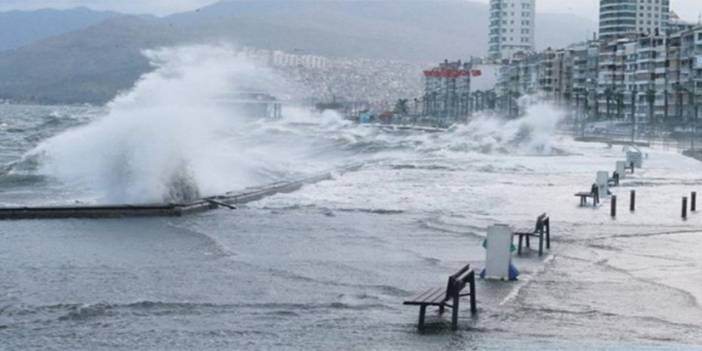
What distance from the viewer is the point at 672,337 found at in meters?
12.6

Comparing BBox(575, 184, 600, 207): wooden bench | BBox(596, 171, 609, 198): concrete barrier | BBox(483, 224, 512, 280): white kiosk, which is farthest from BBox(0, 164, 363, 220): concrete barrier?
BBox(596, 171, 609, 198): concrete barrier

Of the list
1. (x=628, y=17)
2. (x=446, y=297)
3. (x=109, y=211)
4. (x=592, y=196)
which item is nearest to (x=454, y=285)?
(x=446, y=297)

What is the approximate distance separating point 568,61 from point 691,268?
5612 inches

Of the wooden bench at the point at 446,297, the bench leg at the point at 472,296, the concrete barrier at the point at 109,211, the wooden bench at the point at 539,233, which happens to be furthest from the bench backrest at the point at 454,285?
the concrete barrier at the point at 109,211

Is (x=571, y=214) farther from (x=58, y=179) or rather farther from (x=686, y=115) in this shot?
(x=686, y=115)

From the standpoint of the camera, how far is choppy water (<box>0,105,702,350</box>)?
1261 cm

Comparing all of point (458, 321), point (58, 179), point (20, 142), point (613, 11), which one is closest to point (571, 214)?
point (458, 321)

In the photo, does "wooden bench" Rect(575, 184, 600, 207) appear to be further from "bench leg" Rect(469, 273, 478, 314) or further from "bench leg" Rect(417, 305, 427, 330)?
"bench leg" Rect(417, 305, 427, 330)

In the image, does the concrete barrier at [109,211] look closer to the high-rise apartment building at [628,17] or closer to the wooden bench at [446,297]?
the wooden bench at [446,297]

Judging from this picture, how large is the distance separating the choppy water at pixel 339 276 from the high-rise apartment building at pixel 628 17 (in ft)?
538

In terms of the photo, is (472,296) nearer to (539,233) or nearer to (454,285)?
(454,285)

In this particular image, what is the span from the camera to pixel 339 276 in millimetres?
16969

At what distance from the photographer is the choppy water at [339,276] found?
12.6 m

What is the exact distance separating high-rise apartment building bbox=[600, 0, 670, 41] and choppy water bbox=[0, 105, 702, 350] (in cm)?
16393
